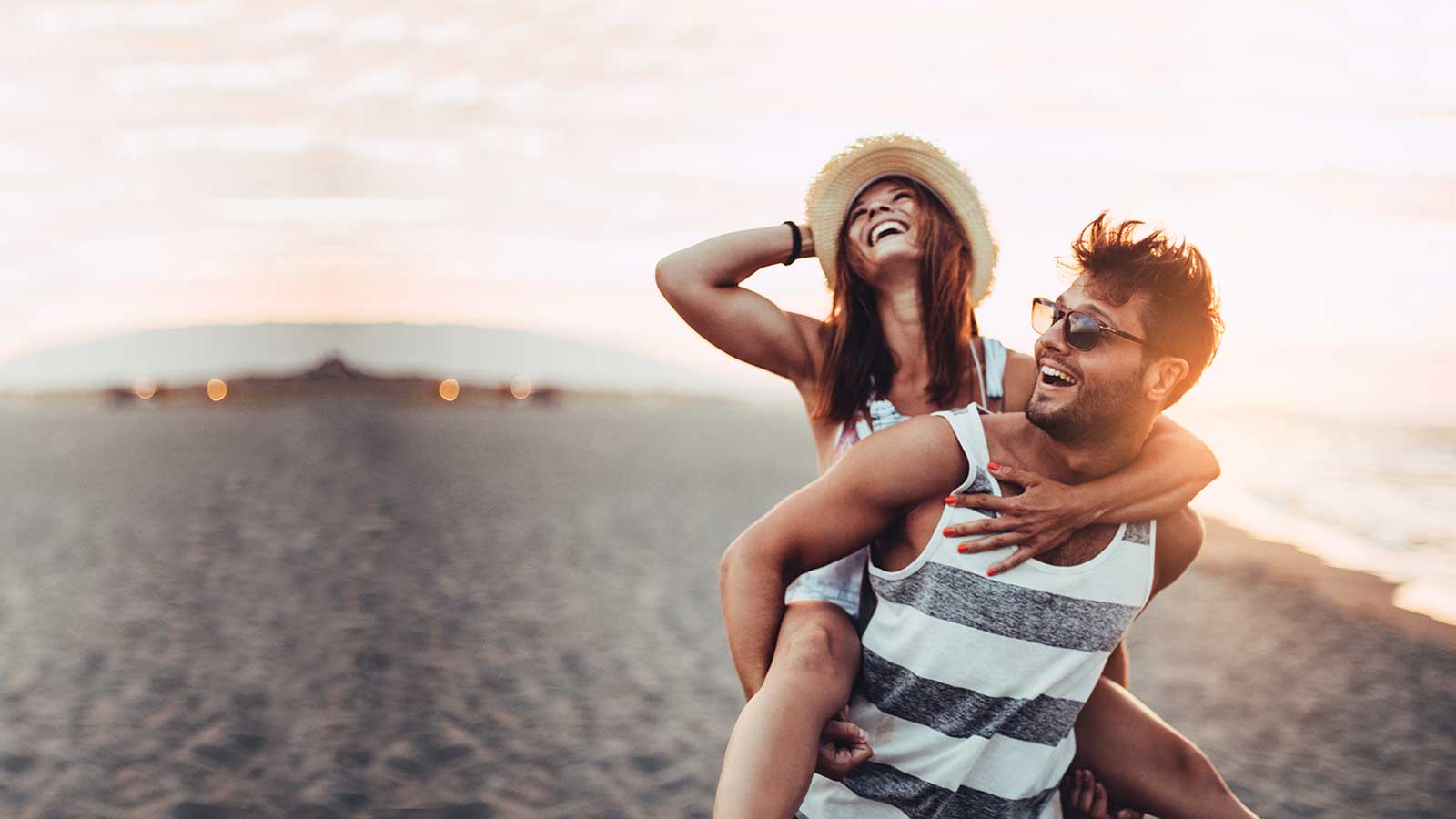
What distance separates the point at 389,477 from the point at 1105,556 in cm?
1940

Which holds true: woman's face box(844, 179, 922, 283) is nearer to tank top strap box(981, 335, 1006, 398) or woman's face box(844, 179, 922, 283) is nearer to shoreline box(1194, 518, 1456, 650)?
tank top strap box(981, 335, 1006, 398)

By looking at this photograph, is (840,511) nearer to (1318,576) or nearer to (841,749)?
(841,749)

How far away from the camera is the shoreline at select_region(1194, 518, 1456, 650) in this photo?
11031mm

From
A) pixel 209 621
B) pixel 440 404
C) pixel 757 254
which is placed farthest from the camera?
pixel 440 404

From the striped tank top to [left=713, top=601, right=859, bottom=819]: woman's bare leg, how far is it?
109mm

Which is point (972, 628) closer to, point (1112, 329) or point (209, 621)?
point (1112, 329)

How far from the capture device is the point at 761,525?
8.61 feet

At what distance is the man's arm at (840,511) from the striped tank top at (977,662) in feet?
0.23

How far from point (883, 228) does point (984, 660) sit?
1396 mm

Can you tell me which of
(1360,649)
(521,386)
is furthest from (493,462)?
(521,386)

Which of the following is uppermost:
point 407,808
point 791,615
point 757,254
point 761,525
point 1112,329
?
point 757,254

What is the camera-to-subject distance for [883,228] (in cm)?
336

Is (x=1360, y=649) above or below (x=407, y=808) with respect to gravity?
below

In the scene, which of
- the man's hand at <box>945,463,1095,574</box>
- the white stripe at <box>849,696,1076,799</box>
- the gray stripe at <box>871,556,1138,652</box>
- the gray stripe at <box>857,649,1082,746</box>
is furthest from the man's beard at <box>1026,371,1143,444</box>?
the white stripe at <box>849,696,1076,799</box>
